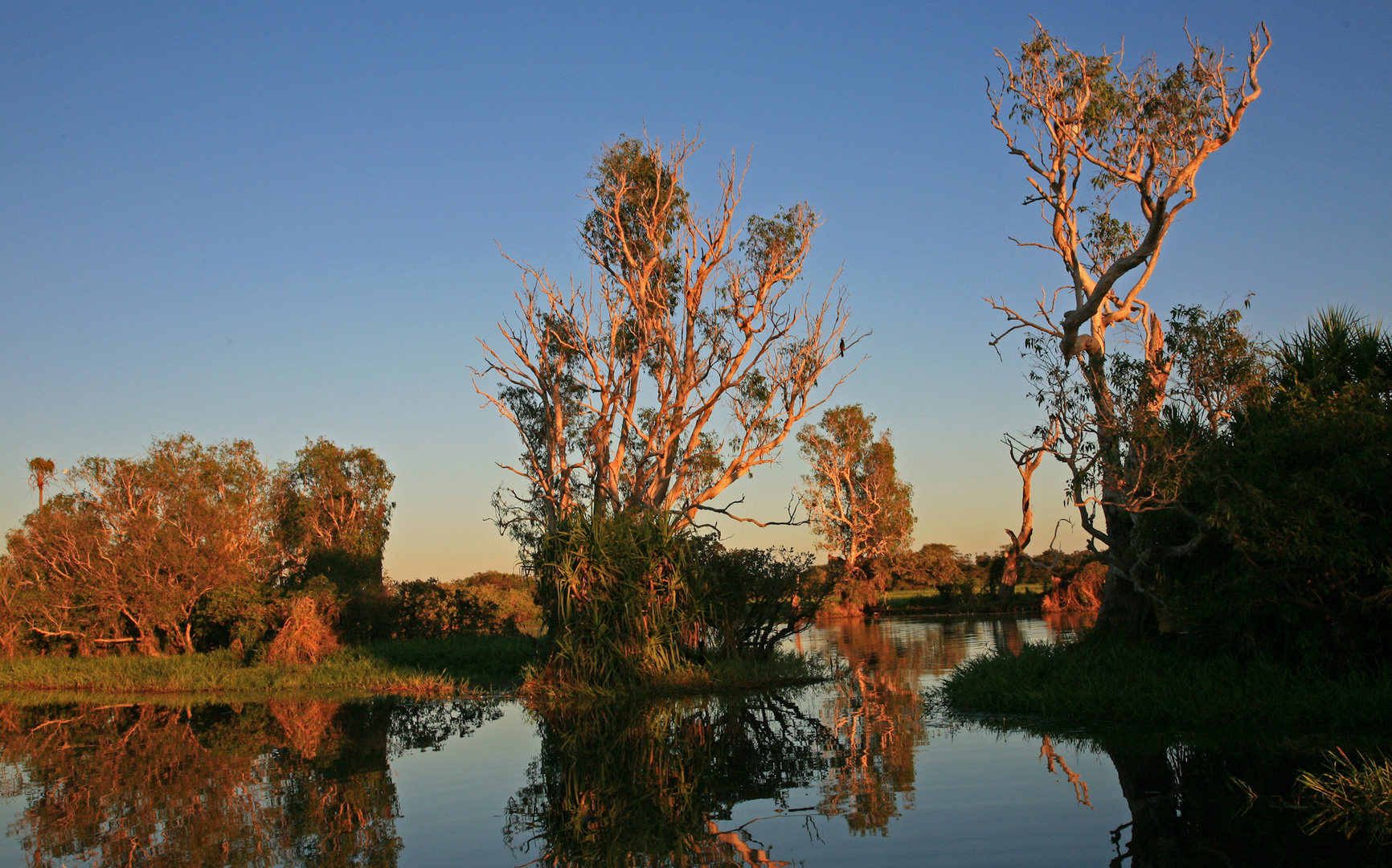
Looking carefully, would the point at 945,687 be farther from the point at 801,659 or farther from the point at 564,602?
the point at 564,602

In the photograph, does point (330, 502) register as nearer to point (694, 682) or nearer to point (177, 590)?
point (177, 590)

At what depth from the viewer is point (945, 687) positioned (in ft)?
45.0

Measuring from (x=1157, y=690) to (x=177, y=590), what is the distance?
2585 centimetres

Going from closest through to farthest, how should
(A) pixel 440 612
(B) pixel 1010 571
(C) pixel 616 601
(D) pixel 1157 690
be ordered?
(D) pixel 1157 690 < (B) pixel 1010 571 < (C) pixel 616 601 < (A) pixel 440 612

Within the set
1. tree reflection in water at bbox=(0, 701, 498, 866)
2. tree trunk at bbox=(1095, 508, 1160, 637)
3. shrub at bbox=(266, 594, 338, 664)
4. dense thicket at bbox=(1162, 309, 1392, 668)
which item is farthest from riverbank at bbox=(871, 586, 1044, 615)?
tree reflection in water at bbox=(0, 701, 498, 866)

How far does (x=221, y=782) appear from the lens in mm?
9523

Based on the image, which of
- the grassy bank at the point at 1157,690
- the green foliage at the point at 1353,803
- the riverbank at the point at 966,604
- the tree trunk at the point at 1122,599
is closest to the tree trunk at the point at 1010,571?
the grassy bank at the point at 1157,690

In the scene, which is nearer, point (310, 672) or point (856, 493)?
point (310, 672)

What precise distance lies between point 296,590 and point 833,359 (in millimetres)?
16407

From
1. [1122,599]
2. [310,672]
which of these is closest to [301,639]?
[310,672]

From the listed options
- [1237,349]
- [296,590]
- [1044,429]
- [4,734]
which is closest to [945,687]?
[1044,429]

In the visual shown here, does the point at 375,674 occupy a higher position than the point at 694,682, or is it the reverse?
the point at 694,682

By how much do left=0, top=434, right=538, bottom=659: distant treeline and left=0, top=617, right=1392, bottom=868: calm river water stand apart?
40.7 feet

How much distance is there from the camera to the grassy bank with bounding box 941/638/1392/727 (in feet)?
31.3
